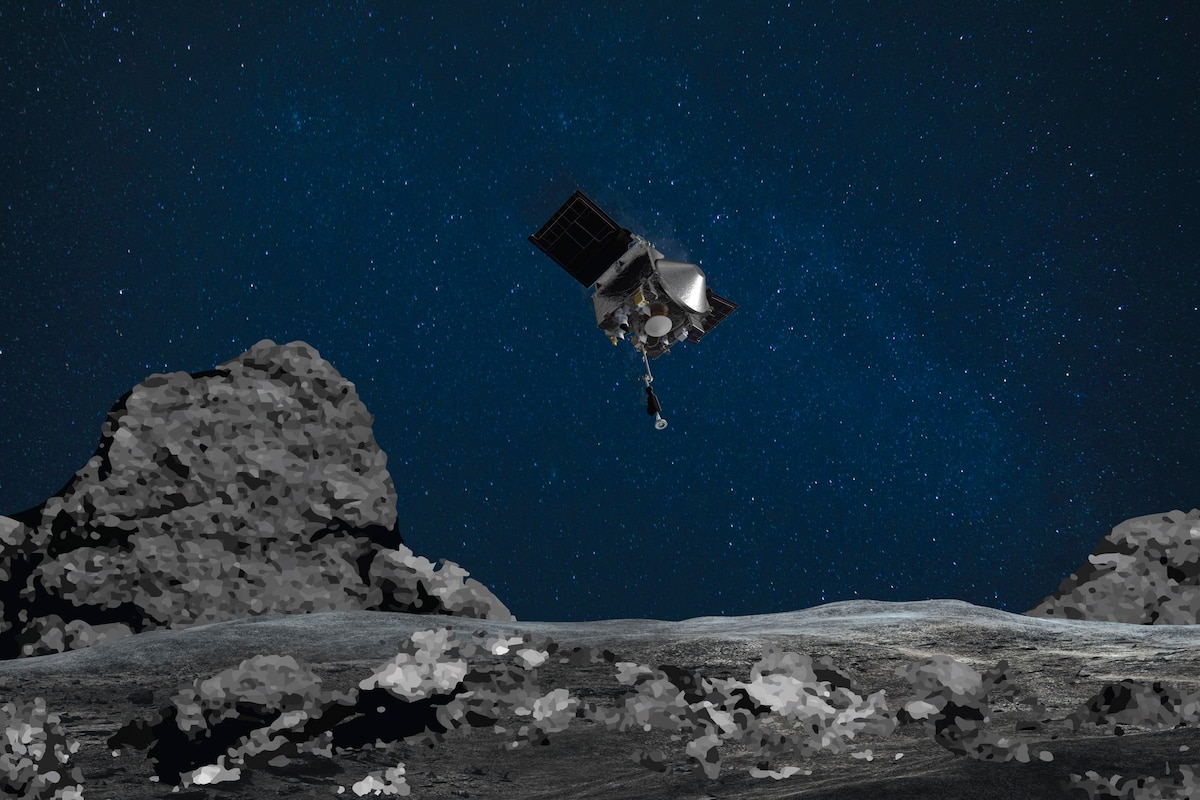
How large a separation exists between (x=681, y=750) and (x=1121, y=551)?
426 inches

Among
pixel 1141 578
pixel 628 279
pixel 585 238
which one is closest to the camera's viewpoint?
pixel 628 279

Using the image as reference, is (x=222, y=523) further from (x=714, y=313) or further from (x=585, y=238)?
(x=714, y=313)

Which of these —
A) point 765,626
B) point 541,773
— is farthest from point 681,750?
point 765,626

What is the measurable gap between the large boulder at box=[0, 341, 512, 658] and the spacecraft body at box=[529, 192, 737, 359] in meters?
4.21

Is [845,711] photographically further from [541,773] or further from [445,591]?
[445,591]

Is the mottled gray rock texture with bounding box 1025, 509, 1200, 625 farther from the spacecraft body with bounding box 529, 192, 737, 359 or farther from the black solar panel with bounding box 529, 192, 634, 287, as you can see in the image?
the black solar panel with bounding box 529, 192, 634, 287

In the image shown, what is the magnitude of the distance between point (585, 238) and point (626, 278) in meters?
0.74

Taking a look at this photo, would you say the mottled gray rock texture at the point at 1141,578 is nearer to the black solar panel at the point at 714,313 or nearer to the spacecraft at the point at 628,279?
the black solar panel at the point at 714,313

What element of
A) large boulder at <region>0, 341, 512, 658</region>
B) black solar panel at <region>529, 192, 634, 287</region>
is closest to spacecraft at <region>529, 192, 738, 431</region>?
black solar panel at <region>529, 192, 634, 287</region>

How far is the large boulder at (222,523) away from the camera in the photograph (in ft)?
39.1

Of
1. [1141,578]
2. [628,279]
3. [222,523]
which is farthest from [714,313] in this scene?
[1141,578]

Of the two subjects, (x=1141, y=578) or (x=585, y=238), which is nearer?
(x=585, y=238)

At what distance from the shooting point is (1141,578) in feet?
47.2

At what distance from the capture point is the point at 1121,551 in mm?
14906
